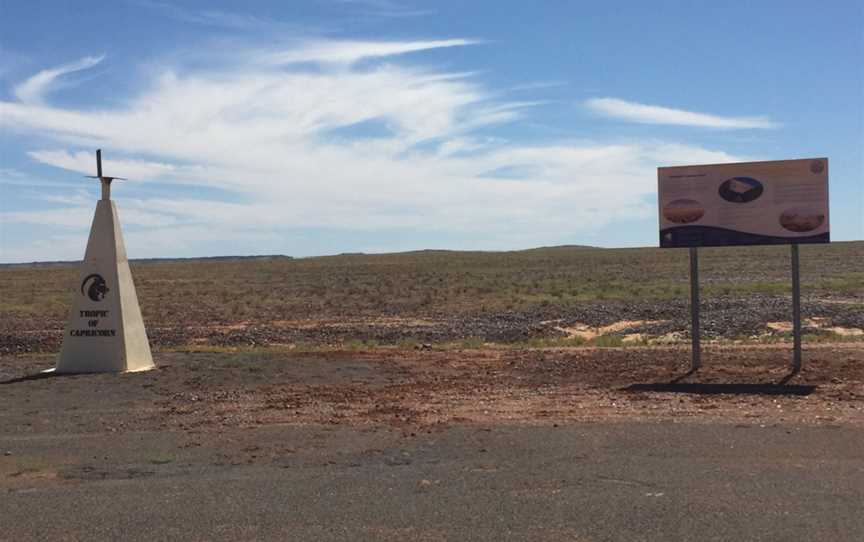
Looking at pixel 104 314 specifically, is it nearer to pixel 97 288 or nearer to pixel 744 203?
pixel 97 288

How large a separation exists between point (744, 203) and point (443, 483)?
7.52 metres

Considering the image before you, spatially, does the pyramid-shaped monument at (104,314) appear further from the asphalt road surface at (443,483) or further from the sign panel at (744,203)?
the sign panel at (744,203)

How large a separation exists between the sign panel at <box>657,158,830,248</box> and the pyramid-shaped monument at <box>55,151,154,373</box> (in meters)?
8.03

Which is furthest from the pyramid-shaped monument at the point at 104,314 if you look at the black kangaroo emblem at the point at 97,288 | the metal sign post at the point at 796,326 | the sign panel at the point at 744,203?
the metal sign post at the point at 796,326

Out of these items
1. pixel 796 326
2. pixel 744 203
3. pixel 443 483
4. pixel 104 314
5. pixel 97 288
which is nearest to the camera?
pixel 443 483

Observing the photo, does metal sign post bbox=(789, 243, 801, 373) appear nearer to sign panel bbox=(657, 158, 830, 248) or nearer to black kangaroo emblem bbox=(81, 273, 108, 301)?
sign panel bbox=(657, 158, 830, 248)

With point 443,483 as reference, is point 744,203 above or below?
above

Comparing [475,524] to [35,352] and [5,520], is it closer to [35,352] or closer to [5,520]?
[5,520]

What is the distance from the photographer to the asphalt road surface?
17.5 feet

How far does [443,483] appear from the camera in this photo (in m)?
6.34

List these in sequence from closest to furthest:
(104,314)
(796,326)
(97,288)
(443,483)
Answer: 1. (443,483)
2. (796,326)
3. (104,314)
4. (97,288)

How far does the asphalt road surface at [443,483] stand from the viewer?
17.5 ft

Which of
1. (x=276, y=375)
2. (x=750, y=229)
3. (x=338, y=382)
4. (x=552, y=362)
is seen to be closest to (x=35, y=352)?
(x=276, y=375)

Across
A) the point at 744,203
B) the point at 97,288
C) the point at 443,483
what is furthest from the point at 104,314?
the point at 744,203
